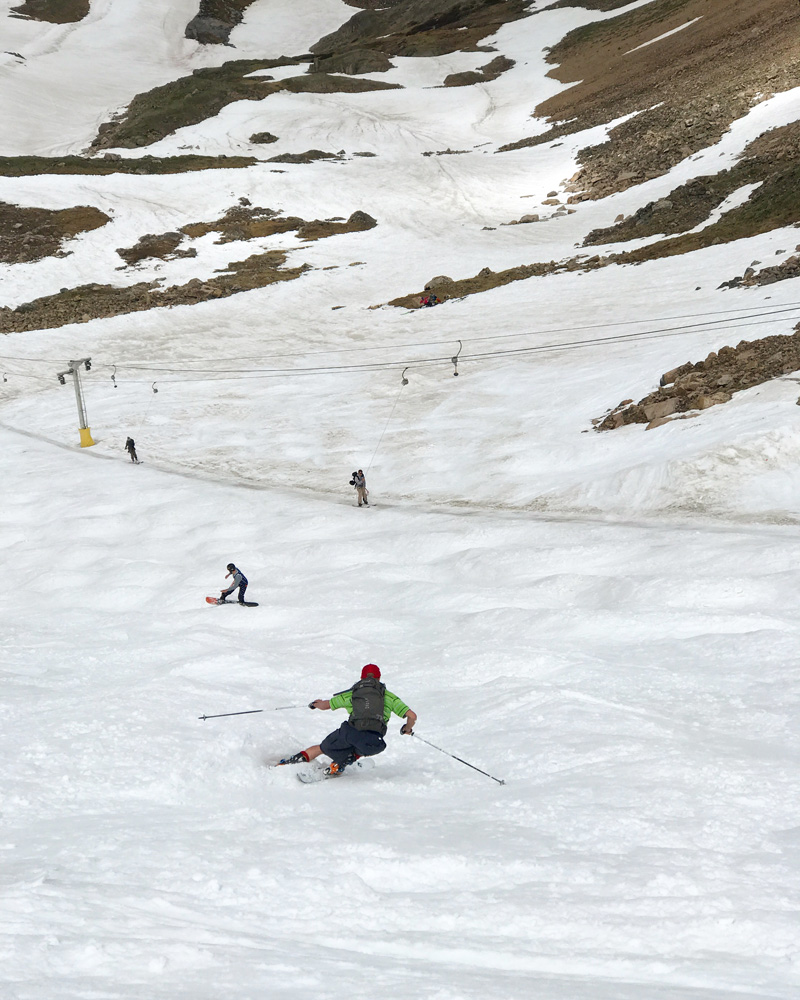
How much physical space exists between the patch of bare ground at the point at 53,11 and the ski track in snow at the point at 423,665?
10929 cm

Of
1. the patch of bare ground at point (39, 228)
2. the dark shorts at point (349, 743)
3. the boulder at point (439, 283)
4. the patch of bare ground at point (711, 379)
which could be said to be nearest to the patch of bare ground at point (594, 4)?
the boulder at point (439, 283)

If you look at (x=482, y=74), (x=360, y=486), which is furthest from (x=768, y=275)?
(x=482, y=74)

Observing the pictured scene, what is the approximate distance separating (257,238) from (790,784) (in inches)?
2187

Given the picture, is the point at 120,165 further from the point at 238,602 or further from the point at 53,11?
the point at 53,11

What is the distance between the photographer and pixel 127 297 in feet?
162

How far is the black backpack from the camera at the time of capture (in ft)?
27.9

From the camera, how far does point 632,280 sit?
39.8 metres

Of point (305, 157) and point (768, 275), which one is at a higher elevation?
point (305, 157)

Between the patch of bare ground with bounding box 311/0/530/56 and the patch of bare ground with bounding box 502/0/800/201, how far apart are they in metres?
27.4

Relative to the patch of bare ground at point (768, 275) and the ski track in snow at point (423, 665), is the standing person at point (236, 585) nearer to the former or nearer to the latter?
the ski track in snow at point (423, 665)

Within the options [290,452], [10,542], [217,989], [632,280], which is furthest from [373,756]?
[632,280]

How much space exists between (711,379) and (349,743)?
18.4 metres

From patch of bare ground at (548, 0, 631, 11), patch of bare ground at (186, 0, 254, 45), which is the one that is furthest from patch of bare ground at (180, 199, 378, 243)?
patch of bare ground at (186, 0, 254, 45)

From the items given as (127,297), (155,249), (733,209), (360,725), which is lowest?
(360,725)
